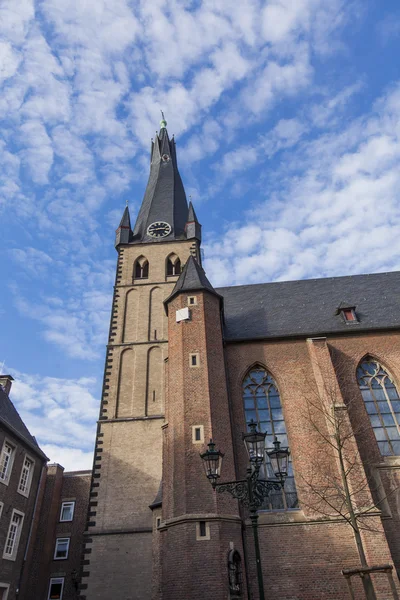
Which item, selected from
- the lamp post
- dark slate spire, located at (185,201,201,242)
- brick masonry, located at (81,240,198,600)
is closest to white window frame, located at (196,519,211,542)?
the lamp post

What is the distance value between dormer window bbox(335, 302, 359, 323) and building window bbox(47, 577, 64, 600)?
19.7 meters

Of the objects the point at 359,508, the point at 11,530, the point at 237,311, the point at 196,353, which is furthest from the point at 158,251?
the point at 359,508

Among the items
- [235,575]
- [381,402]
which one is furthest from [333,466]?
[235,575]

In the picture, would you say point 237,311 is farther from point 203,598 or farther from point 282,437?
point 203,598

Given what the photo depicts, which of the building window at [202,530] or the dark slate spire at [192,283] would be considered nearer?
the building window at [202,530]

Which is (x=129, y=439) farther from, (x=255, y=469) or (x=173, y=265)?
(x=255, y=469)

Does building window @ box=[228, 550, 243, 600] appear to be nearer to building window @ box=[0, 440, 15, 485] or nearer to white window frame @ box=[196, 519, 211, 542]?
white window frame @ box=[196, 519, 211, 542]

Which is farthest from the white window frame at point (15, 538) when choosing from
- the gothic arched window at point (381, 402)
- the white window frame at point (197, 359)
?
the gothic arched window at point (381, 402)

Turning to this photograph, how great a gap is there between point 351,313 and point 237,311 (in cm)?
530

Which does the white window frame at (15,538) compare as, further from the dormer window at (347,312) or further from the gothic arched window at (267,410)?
the dormer window at (347,312)

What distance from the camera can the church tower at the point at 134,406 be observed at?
53.8 ft

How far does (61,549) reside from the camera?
80.7ft

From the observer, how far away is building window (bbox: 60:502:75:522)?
84.2ft

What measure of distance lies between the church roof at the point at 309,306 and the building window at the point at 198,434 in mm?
4408
